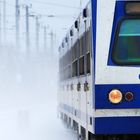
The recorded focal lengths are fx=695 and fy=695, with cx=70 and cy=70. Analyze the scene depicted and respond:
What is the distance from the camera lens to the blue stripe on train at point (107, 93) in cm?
1035

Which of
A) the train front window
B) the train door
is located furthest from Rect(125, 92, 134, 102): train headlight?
the train door

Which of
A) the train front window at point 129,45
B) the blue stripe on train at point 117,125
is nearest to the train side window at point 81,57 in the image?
the train front window at point 129,45

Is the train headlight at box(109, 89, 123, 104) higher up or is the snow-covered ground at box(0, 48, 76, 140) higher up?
the snow-covered ground at box(0, 48, 76, 140)

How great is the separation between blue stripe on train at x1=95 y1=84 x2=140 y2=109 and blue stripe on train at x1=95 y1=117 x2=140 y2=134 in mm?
194

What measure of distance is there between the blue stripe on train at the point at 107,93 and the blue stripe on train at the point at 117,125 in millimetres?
194

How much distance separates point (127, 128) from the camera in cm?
1044

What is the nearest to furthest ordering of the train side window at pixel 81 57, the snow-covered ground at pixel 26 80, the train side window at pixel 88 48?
the train side window at pixel 88 48 → the train side window at pixel 81 57 → the snow-covered ground at pixel 26 80

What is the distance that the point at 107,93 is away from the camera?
34.1 ft

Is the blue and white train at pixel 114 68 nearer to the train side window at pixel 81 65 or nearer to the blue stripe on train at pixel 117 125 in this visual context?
the blue stripe on train at pixel 117 125

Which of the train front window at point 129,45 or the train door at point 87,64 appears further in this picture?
the train door at point 87,64

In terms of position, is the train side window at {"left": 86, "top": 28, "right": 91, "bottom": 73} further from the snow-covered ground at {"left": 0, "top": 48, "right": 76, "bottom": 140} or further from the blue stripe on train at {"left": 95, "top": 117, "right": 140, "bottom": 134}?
the snow-covered ground at {"left": 0, "top": 48, "right": 76, "bottom": 140}

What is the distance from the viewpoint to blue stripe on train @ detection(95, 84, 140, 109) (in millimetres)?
10352

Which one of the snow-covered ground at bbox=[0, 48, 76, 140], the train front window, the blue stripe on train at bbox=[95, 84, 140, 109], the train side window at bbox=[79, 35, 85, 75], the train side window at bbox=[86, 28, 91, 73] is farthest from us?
the snow-covered ground at bbox=[0, 48, 76, 140]

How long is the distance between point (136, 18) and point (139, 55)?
561mm
